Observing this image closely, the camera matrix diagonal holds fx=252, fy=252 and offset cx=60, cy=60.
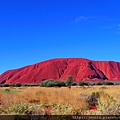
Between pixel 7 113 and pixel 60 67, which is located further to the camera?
pixel 60 67

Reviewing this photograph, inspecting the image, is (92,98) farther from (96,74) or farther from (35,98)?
(96,74)

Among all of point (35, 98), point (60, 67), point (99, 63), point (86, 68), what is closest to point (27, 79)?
point (60, 67)

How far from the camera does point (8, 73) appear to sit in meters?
146

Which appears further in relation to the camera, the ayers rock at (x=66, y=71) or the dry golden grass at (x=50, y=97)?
the ayers rock at (x=66, y=71)

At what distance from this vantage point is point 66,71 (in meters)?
125

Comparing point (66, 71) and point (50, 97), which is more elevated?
point (66, 71)

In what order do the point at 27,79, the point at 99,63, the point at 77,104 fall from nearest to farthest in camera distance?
the point at 77,104 → the point at 27,79 → the point at 99,63

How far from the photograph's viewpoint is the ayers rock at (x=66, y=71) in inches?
4671

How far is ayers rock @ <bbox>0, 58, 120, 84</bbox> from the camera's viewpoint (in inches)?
4671

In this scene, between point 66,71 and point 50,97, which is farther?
point 66,71

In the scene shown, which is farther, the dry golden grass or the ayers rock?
the ayers rock

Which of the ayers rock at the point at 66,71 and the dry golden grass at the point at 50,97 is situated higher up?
the ayers rock at the point at 66,71

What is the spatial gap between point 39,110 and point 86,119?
5.74 feet

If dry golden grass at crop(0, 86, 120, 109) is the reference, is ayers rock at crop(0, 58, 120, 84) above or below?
above
